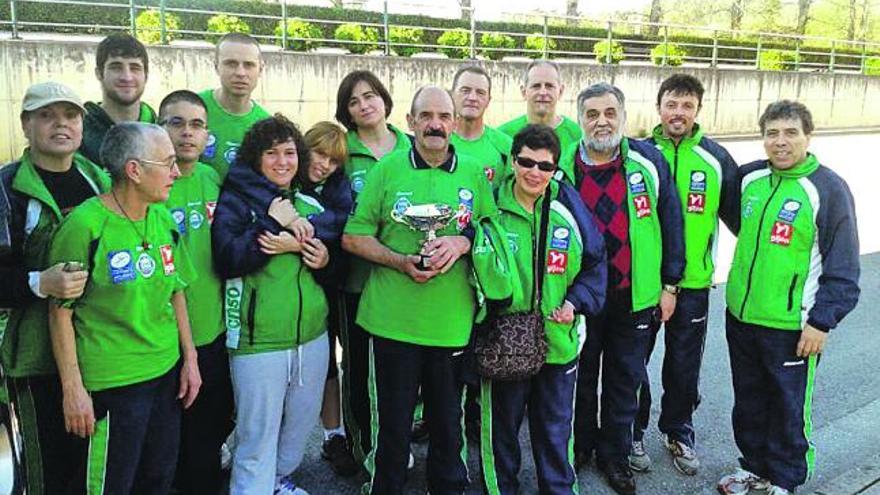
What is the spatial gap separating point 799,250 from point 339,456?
9.24 ft

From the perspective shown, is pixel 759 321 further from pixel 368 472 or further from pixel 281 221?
pixel 281 221

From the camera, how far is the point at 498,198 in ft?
12.4

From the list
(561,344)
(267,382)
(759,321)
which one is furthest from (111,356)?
(759,321)

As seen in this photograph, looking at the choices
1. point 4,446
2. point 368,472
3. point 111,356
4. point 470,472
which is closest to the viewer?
point 4,446

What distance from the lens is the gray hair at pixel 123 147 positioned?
295cm

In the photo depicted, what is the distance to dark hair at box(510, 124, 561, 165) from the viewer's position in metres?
3.53

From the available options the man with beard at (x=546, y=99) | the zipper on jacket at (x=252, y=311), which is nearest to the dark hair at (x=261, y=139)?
the zipper on jacket at (x=252, y=311)

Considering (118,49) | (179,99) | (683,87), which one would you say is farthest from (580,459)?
(118,49)

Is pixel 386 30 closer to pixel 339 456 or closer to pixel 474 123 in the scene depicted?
pixel 474 123

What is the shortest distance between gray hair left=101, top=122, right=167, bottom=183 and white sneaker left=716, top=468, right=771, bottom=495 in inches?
137

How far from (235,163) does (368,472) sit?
1.85 meters

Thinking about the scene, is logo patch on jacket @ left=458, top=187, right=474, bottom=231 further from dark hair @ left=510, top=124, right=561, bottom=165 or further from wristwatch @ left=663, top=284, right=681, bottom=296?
wristwatch @ left=663, top=284, right=681, bottom=296

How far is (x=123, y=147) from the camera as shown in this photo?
116 inches

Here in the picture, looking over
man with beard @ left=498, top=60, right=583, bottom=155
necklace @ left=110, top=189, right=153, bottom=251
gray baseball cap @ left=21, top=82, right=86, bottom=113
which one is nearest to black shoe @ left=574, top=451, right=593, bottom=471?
man with beard @ left=498, top=60, right=583, bottom=155
